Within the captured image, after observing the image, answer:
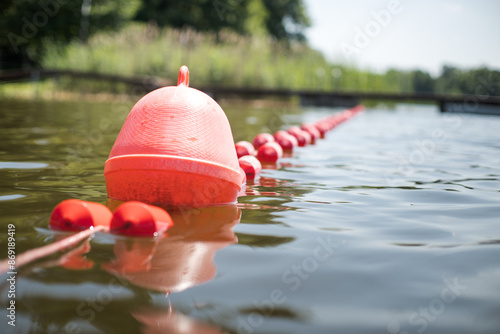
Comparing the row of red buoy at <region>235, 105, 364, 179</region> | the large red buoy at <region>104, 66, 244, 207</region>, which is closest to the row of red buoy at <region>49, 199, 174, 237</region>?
the large red buoy at <region>104, 66, 244, 207</region>

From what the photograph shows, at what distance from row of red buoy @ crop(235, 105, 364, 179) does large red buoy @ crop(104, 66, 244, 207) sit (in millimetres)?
1521

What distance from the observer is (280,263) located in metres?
2.60

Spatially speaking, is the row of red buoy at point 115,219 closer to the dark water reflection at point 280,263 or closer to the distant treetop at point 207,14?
the dark water reflection at point 280,263

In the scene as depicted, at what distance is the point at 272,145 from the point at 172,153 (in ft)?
10.6

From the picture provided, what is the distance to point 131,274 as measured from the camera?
236 centimetres

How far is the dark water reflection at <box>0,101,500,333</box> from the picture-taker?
1.97 meters

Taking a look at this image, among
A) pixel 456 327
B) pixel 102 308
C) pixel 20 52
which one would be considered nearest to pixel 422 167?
pixel 456 327

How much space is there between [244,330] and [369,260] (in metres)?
1.02

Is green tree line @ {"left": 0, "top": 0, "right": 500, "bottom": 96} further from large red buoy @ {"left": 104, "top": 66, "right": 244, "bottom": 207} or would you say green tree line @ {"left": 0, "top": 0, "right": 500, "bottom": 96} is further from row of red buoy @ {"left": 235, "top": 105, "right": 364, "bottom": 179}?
large red buoy @ {"left": 104, "top": 66, "right": 244, "bottom": 207}

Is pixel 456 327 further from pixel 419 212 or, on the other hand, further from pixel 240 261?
pixel 419 212

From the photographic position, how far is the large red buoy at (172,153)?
344 centimetres

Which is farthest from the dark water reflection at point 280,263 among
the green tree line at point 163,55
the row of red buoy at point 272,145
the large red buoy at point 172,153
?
the green tree line at point 163,55

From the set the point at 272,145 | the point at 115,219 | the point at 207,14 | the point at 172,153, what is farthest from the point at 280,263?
the point at 207,14

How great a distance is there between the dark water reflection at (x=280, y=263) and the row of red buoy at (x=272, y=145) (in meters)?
0.36
